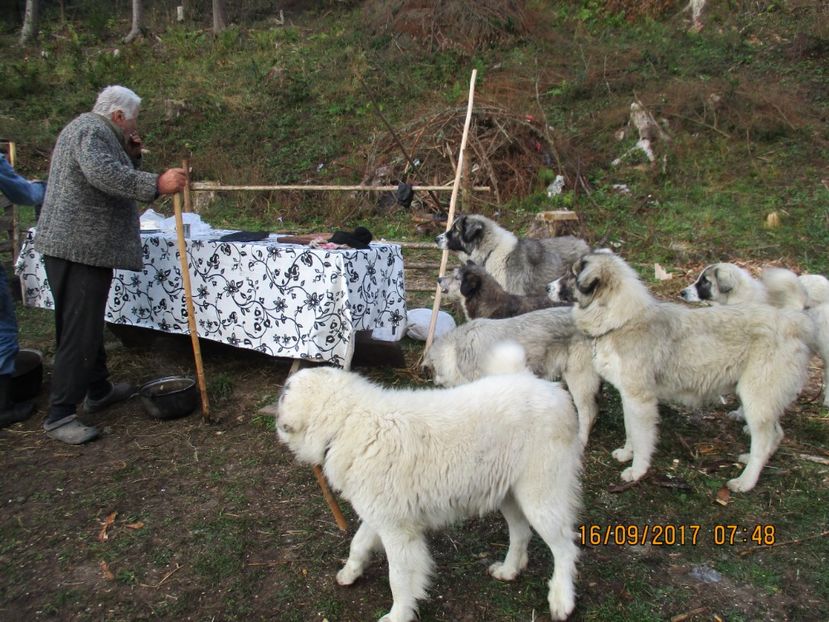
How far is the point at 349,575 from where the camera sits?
295cm

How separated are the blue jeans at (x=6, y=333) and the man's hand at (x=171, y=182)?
1.71 m

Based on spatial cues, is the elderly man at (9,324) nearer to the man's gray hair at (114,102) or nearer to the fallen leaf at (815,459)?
the man's gray hair at (114,102)

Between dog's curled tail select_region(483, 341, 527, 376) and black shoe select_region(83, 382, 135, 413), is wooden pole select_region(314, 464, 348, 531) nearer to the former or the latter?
dog's curled tail select_region(483, 341, 527, 376)

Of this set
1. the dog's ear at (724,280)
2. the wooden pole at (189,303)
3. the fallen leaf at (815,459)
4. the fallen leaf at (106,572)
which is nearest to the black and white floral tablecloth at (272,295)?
the wooden pole at (189,303)

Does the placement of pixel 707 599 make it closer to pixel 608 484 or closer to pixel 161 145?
pixel 608 484

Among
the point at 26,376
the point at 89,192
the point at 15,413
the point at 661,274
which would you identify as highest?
the point at 89,192

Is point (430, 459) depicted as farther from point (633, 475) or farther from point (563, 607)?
point (633, 475)

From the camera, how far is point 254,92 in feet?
56.5

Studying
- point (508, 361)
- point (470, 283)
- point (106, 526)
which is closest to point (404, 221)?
point (470, 283)

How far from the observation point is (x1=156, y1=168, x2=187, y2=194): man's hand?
3.98 m

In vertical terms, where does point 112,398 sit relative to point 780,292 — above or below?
below

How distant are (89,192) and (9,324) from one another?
1.36 meters

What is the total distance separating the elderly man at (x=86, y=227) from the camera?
13.0 feet

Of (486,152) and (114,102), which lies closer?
(114,102)
